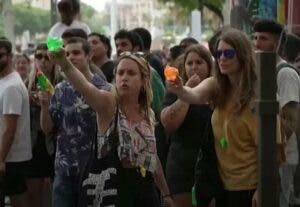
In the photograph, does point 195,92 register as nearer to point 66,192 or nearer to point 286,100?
point 286,100

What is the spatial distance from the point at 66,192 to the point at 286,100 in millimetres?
1723

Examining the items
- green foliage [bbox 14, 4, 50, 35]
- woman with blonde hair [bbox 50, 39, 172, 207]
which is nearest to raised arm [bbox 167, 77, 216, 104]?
woman with blonde hair [bbox 50, 39, 172, 207]

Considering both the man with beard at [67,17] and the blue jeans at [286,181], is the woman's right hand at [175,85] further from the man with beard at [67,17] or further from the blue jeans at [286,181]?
the man with beard at [67,17]

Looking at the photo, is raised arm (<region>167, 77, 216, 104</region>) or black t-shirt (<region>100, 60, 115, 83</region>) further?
black t-shirt (<region>100, 60, 115, 83</region>)

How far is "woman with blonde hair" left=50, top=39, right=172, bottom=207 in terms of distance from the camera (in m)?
4.50

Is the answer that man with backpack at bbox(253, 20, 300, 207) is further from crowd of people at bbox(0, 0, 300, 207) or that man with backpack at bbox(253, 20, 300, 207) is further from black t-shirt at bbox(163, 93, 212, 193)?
black t-shirt at bbox(163, 93, 212, 193)

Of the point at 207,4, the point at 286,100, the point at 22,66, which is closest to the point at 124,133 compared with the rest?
the point at 286,100

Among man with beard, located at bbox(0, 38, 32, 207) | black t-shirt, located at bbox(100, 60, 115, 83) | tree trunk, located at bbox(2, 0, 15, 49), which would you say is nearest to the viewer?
man with beard, located at bbox(0, 38, 32, 207)

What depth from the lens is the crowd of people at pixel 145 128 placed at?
452cm

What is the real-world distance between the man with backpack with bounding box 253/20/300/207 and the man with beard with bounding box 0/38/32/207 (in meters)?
2.32

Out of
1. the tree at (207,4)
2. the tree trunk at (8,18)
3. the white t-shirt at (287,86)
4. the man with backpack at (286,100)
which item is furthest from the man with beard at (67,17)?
the tree at (207,4)

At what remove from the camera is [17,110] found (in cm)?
670

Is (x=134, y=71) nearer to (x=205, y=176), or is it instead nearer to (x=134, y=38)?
(x=205, y=176)

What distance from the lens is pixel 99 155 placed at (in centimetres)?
455
